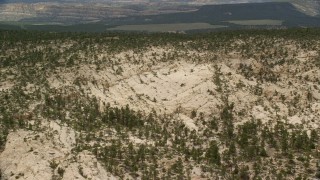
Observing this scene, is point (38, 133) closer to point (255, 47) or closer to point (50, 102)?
point (50, 102)

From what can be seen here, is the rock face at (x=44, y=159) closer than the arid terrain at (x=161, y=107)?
Yes

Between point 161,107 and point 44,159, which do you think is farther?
point 161,107

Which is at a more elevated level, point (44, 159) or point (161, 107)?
point (161, 107)

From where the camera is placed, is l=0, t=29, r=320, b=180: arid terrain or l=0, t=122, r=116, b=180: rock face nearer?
l=0, t=122, r=116, b=180: rock face
